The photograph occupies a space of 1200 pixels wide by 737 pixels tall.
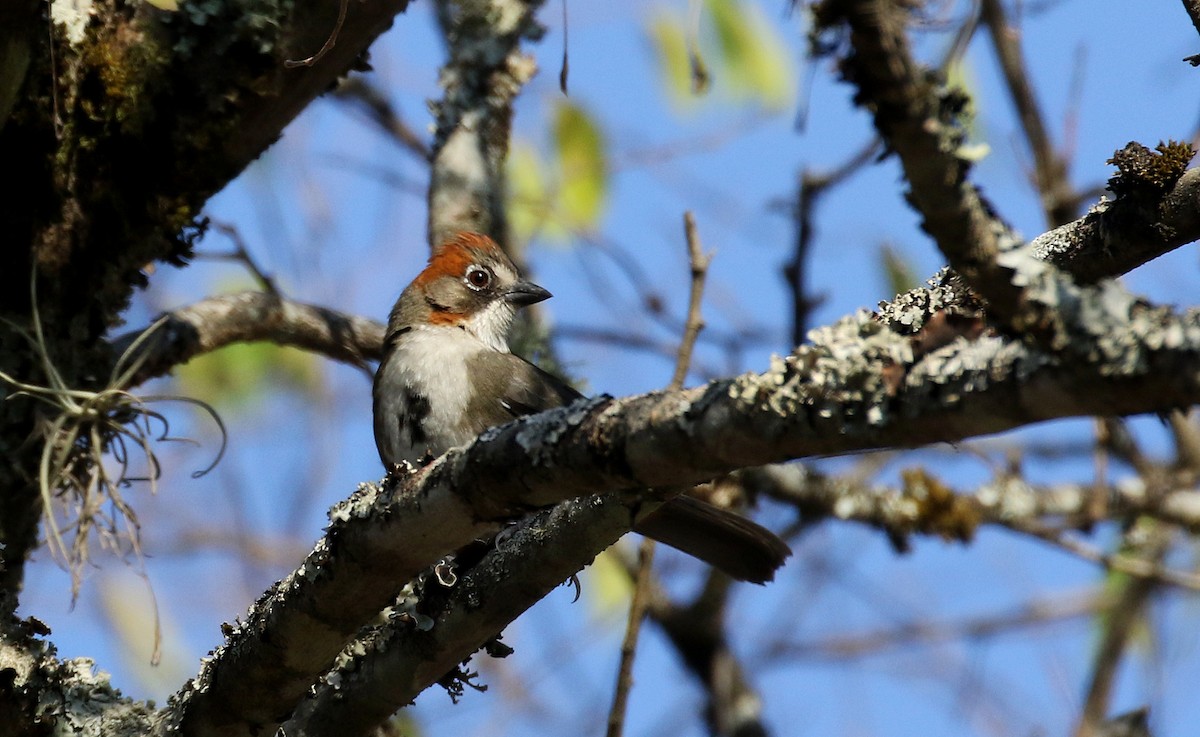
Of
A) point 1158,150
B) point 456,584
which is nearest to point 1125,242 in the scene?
point 1158,150

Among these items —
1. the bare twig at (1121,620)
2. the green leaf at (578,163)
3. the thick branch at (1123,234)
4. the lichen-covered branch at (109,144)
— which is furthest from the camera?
the green leaf at (578,163)

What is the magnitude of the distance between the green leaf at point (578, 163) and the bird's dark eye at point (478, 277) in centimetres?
140

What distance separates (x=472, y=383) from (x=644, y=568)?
903mm

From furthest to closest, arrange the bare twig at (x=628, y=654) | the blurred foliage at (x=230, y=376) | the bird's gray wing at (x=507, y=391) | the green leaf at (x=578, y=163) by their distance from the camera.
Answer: the blurred foliage at (x=230, y=376) → the green leaf at (x=578, y=163) → the bird's gray wing at (x=507, y=391) → the bare twig at (x=628, y=654)

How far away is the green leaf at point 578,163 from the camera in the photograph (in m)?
6.80

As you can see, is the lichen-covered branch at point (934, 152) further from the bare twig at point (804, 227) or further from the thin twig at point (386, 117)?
the thin twig at point (386, 117)

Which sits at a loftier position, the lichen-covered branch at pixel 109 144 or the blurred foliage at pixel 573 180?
the blurred foliage at pixel 573 180

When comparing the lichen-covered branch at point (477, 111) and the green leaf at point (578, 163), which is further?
the green leaf at point (578, 163)

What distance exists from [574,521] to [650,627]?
402cm

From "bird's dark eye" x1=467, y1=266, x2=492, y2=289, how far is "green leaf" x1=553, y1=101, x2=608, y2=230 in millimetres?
1399

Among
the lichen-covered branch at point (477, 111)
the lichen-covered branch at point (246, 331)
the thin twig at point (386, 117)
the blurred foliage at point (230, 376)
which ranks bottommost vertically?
the lichen-covered branch at point (246, 331)

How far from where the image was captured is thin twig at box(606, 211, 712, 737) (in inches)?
154

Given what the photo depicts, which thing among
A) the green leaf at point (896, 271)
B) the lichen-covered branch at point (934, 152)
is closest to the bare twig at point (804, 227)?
the green leaf at point (896, 271)

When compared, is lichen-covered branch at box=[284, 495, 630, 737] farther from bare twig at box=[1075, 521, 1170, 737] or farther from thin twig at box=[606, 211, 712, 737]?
bare twig at box=[1075, 521, 1170, 737]
